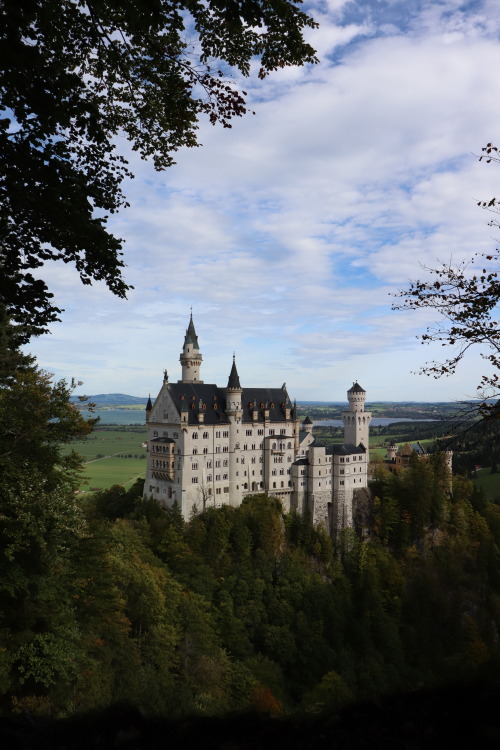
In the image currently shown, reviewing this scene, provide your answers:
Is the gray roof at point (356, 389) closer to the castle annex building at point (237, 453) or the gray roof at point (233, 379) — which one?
the castle annex building at point (237, 453)

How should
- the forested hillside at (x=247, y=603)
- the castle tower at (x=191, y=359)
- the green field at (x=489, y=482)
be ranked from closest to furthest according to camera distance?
the forested hillside at (x=247, y=603), the castle tower at (x=191, y=359), the green field at (x=489, y=482)

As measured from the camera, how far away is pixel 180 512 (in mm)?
63156

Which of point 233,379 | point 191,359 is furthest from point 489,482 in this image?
point 191,359

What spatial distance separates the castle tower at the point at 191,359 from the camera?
76188 mm

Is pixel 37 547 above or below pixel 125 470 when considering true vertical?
above

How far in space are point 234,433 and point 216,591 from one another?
2165cm

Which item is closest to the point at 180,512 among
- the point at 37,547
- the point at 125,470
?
the point at 37,547

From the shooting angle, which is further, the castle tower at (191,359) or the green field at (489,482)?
the green field at (489,482)

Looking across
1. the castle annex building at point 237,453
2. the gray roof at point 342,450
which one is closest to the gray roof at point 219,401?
the castle annex building at point 237,453

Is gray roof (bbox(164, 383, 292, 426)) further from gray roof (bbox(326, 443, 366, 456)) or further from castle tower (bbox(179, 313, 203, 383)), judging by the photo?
gray roof (bbox(326, 443, 366, 456))

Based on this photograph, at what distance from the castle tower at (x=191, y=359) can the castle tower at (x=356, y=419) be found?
85.9 ft

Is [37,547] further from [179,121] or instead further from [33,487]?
[179,121]

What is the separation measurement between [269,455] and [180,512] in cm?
1625

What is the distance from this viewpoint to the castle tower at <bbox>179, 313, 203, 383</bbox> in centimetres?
7619
